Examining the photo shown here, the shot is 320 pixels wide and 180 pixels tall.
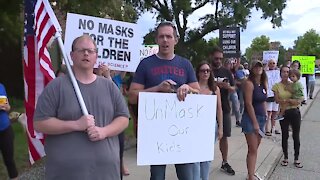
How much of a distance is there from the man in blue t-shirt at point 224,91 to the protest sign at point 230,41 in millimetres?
6588

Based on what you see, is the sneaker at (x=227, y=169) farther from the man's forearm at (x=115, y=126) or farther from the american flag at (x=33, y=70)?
the man's forearm at (x=115, y=126)

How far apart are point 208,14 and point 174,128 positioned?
28.8 metres

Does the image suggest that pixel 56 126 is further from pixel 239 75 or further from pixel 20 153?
pixel 239 75

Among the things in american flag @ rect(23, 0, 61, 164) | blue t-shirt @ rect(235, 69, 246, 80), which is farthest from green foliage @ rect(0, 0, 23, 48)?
blue t-shirt @ rect(235, 69, 246, 80)

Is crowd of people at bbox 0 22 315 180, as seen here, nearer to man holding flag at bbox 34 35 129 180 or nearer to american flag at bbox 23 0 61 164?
man holding flag at bbox 34 35 129 180

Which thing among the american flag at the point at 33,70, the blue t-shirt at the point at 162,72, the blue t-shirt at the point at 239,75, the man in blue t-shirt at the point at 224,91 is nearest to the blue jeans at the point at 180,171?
the blue t-shirt at the point at 162,72

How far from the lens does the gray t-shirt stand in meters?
2.61

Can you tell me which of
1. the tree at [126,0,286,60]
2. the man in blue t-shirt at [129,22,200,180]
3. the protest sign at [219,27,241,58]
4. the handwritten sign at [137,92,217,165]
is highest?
the tree at [126,0,286,60]

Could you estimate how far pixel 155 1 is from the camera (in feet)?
106

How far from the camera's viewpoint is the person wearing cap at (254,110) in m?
5.32

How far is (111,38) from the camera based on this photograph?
4.73 m

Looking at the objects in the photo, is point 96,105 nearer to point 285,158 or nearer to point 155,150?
point 155,150

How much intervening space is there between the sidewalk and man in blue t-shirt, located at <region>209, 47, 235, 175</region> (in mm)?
238

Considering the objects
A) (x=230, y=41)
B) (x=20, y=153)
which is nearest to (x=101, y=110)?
(x=20, y=153)
